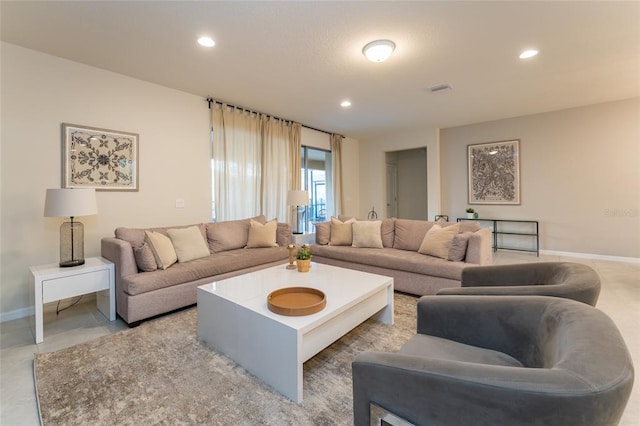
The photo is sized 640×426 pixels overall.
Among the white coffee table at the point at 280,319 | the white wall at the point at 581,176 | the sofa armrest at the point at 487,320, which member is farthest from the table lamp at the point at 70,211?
the white wall at the point at 581,176

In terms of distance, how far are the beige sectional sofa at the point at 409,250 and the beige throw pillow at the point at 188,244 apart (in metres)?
1.61

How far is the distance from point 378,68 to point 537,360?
3.12 metres

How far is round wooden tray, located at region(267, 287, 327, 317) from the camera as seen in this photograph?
172cm

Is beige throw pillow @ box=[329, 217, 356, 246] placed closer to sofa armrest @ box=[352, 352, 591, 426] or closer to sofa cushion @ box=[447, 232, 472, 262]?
sofa cushion @ box=[447, 232, 472, 262]

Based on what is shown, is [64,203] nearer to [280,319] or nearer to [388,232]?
[280,319]

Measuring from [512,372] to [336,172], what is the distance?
237 inches

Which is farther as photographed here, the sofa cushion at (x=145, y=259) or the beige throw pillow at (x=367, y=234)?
the beige throw pillow at (x=367, y=234)

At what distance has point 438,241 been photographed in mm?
3291

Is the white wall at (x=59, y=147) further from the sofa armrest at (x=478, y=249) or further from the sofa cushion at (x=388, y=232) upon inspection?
the sofa armrest at (x=478, y=249)

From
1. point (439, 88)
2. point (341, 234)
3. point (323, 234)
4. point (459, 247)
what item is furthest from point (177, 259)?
point (439, 88)

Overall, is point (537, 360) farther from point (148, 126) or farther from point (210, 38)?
point (148, 126)

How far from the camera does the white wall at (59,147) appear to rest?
107 inches

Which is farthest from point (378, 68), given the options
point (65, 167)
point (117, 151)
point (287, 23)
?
point (65, 167)

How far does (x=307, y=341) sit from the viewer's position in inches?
66.6
